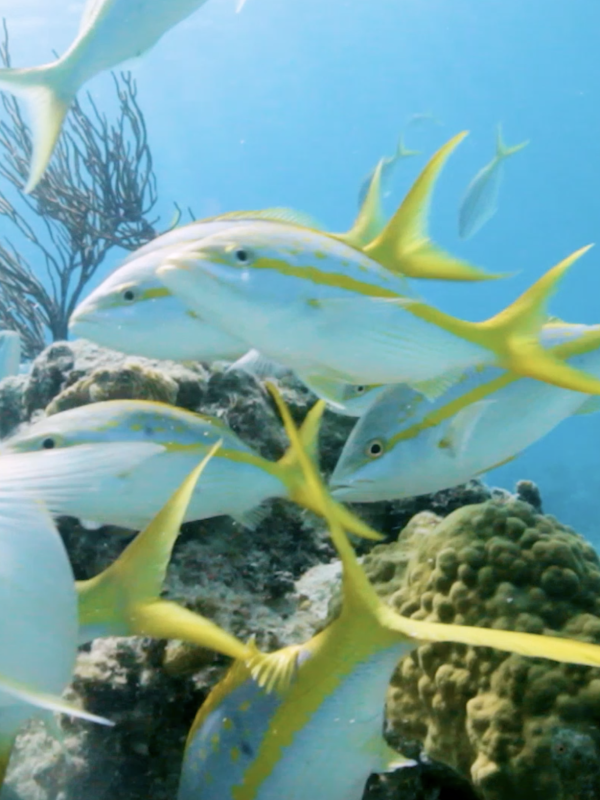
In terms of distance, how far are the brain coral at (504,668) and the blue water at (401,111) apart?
45.2 meters

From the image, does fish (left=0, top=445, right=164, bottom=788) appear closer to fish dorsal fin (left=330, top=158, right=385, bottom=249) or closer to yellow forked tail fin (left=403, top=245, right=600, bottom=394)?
yellow forked tail fin (left=403, top=245, right=600, bottom=394)

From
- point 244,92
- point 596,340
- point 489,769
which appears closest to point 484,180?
point 596,340

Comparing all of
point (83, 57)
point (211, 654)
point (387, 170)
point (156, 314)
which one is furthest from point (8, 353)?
point (156, 314)

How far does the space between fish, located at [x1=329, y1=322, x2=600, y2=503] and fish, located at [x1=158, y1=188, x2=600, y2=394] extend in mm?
321

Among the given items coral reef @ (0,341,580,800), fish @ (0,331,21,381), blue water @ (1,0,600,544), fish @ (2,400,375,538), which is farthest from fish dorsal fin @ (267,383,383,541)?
blue water @ (1,0,600,544)

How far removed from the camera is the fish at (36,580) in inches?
33.0

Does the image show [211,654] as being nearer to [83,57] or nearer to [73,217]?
[83,57]

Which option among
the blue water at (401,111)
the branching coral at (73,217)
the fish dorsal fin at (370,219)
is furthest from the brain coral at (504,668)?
the blue water at (401,111)

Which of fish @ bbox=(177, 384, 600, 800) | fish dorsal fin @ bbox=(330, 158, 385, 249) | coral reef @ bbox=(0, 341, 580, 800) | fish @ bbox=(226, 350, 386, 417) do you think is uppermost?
fish dorsal fin @ bbox=(330, 158, 385, 249)

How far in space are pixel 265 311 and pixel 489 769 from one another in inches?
51.6

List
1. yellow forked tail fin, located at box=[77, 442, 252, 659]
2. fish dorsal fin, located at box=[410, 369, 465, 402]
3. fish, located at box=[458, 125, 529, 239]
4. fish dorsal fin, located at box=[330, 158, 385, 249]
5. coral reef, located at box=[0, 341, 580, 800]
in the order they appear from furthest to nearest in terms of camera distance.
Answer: fish, located at box=[458, 125, 529, 239]
coral reef, located at box=[0, 341, 580, 800]
fish dorsal fin, located at box=[330, 158, 385, 249]
fish dorsal fin, located at box=[410, 369, 465, 402]
yellow forked tail fin, located at box=[77, 442, 252, 659]

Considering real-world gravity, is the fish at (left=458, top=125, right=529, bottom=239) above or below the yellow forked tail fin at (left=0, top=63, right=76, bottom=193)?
above

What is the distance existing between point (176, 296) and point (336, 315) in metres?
0.46

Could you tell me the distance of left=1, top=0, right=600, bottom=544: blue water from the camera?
5556 cm
